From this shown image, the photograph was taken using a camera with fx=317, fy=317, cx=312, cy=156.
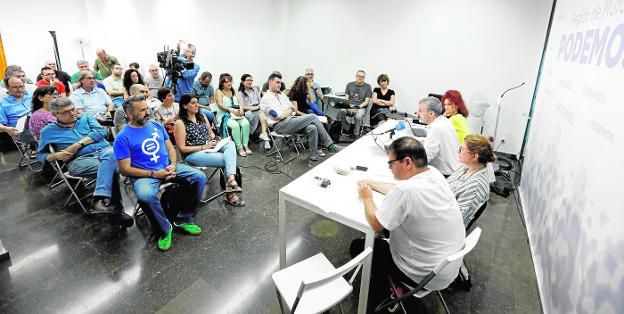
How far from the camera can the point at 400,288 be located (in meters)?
2.02

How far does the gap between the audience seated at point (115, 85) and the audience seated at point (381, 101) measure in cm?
423

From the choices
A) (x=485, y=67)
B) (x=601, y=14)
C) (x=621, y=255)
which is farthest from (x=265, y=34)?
(x=621, y=255)

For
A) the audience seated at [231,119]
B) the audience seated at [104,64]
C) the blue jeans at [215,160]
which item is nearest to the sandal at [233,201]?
the blue jeans at [215,160]

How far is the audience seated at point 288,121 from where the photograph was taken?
4559 mm

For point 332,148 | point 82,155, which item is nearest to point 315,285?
point 82,155

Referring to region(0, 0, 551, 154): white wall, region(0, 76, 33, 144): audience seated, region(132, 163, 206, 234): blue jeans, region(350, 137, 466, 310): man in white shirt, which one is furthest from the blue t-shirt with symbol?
region(0, 0, 551, 154): white wall

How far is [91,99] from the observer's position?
4.28m

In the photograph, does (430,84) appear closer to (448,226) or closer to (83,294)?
(448,226)

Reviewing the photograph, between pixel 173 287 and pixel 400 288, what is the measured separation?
154 centimetres

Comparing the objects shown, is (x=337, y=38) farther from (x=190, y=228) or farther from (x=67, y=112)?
(x=190, y=228)

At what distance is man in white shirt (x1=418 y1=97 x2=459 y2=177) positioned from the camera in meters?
2.71

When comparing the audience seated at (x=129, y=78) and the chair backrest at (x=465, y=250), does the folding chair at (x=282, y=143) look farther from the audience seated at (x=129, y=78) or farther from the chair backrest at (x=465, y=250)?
the chair backrest at (x=465, y=250)

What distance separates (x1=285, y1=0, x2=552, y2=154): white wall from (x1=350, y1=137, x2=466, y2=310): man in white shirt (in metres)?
3.95

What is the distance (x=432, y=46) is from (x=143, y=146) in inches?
196
